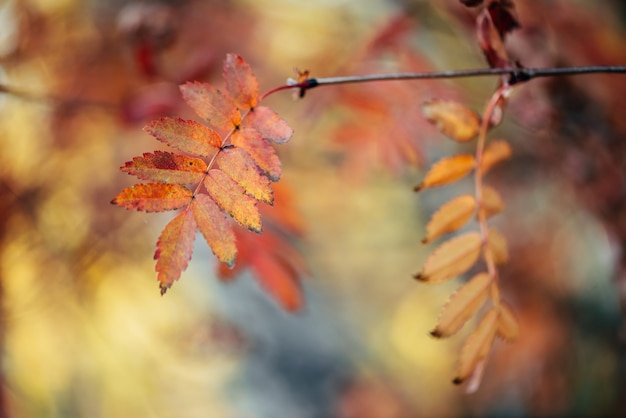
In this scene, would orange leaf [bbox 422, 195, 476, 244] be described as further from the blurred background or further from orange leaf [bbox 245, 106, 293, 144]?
the blurred background

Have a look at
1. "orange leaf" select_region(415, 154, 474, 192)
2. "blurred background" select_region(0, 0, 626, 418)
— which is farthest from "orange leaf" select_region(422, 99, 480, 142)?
"blurred background" select_region(0, 0, 626, 418)

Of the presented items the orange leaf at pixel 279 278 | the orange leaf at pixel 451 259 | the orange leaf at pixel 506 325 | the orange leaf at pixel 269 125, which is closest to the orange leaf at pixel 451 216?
the orange leaf at pixel 451 259

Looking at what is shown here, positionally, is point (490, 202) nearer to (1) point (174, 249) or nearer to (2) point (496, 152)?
(2) point (496, 152)

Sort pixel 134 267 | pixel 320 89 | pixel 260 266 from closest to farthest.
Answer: pixel 260 266 → pixel 320 89 → pixel 134 267

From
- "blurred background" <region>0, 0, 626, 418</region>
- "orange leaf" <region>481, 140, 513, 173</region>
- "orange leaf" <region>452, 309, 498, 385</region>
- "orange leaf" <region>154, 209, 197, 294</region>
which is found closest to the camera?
"orange leaf" <region>154, 209, 197, 294</region>

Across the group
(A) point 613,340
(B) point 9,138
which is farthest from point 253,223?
(A) point 613,340

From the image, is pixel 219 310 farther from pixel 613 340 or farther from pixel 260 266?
pixel 613 340

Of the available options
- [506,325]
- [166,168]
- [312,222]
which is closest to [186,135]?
[166,168]

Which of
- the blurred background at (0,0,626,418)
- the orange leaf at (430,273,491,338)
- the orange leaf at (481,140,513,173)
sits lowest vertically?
the orange leaf at (430,273,491,338)
